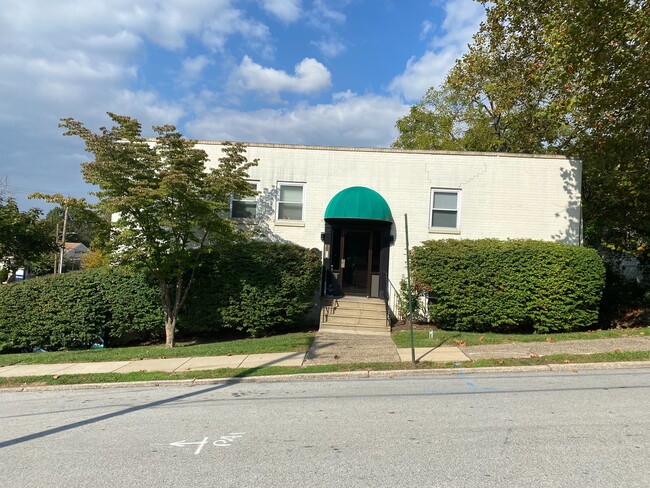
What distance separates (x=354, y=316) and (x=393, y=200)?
3987 millimetres

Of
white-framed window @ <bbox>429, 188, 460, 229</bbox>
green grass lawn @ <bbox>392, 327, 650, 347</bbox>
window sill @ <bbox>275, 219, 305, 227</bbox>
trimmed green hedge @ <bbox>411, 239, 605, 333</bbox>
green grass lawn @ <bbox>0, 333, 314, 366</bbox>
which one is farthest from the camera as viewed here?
window sill @ <bbox>275, 219, 305, 227</bbox>

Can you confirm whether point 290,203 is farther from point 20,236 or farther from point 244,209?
point 20,236

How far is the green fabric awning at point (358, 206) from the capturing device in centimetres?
1330

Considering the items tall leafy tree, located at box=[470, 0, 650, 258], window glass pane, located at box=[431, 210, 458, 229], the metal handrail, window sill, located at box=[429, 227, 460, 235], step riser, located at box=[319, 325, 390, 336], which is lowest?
step riser, located at box=[319, 325, 390, 336]

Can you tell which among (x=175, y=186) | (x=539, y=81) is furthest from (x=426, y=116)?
(x=175, y=186)

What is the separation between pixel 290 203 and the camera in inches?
576

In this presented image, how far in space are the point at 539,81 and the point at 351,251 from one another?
7586 mm

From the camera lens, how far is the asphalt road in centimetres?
394

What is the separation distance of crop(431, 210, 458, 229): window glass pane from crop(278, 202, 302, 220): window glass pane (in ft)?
14.4

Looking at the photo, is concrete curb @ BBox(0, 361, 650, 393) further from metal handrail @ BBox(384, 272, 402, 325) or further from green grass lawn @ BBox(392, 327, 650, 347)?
metal handrail @ BBox(384, 272, 402, 325)

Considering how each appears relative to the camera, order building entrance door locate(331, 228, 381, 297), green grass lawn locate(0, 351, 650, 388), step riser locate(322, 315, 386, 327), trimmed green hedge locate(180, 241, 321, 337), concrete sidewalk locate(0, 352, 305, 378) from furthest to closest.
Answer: building entrance door locate(331, 228, 381, 297)
step riser locate(322, 315, 386, 327)
trimmed green hedge locate(180, 241, 321, 337)
concrete sidewalk locate(0, 352, 305, 378)
green grass lawn locate(0, 351, 650, 388)

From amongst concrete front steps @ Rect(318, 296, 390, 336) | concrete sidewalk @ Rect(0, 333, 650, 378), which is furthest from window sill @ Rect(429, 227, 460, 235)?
concrete sidewalk @ Rect(0, 333, 650, 378)

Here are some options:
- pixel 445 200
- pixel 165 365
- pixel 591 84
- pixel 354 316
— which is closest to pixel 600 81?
pixel 591 84

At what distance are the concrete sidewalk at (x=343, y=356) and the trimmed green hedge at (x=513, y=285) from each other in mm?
1650
